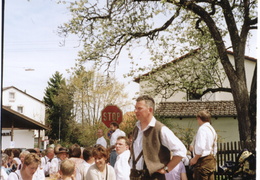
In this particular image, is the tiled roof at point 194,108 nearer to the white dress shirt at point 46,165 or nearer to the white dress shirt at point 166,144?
the white dress shirt at point 46,165

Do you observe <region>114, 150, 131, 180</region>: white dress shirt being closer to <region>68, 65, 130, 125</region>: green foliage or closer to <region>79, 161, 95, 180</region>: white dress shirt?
<region>79, 161, 95, 180</region>: white dress shirt

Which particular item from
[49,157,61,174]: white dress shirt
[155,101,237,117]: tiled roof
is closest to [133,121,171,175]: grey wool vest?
[49,157,61,174]: white dress shirt

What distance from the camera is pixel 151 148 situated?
12.7 feet

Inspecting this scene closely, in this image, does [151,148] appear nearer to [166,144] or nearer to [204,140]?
[166,144]

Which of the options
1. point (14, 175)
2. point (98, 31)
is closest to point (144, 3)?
point (98, 31)

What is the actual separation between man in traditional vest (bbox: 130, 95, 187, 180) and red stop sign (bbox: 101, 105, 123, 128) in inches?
392

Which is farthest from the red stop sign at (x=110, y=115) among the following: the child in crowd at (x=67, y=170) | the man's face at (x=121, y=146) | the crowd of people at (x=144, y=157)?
the child in crowd at (x=67, y=170)

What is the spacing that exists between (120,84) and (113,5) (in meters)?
12.4

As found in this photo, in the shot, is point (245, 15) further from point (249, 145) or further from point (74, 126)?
point (74, 126)

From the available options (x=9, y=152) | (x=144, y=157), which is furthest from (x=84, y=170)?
(x=9, y=152)

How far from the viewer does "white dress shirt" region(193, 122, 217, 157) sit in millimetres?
6297

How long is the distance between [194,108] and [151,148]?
21.8 metres

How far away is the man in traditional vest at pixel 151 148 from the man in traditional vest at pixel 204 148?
8.23 feet

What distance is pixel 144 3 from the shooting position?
471 inches
